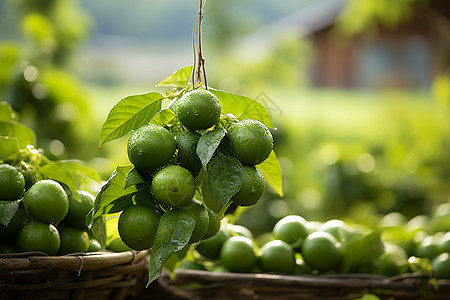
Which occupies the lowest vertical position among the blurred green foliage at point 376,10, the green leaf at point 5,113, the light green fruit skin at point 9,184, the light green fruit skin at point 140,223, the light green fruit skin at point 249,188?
the light green fruit skin at point 9,184

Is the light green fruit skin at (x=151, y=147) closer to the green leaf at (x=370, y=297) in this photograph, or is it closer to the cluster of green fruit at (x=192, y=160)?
the cluster of green fruit at (x=192, y=160)

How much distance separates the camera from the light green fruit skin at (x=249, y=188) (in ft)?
1.89

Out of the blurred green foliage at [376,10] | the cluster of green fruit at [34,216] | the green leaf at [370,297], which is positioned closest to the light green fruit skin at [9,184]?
the cluster of green fruit at [34,216]

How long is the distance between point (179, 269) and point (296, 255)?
0.71 feet

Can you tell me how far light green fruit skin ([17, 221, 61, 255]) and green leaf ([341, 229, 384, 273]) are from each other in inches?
18.8

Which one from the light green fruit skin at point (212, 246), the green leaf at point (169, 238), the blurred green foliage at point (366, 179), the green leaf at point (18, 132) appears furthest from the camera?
the blurred green foliage at point (366, 179)

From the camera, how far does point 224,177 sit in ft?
1.83

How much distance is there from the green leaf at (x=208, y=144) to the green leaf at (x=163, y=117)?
2.6 inches

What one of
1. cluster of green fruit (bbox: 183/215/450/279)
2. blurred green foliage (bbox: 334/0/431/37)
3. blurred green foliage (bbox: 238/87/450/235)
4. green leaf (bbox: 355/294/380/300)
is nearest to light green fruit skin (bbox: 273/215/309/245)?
cluster of green fruit (bbox: 183/215/450/279)

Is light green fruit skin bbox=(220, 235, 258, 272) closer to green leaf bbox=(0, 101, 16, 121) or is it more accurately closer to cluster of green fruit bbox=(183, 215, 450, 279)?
cluster of green fruit bbox=(183, 215, 450, 279)

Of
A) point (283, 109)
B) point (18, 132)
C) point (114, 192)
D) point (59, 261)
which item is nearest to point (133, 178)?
point (114, 192)

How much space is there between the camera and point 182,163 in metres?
→ 0.59

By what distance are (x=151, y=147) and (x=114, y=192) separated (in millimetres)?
81

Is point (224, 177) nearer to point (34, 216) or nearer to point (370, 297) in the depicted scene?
point (34, 216)
